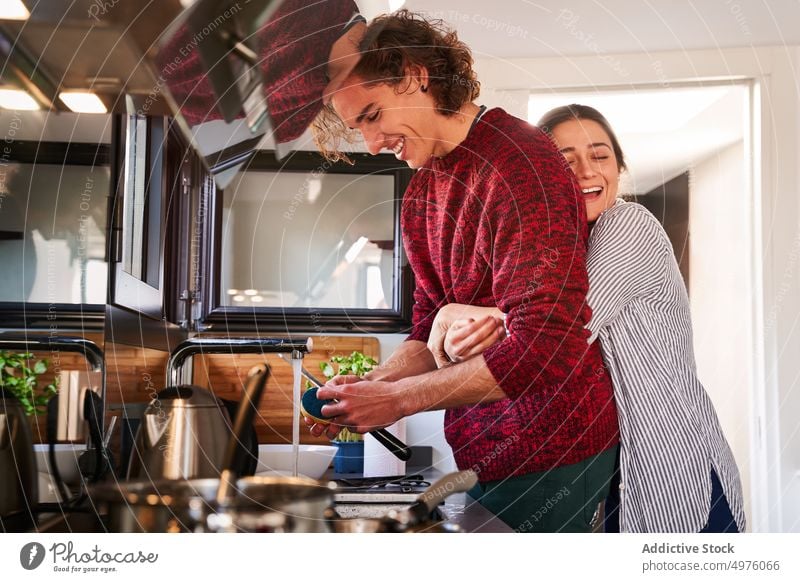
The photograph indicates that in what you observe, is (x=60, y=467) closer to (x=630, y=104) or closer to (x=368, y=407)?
(x=368, y=407)

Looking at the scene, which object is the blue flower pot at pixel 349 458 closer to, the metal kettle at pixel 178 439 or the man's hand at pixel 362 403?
the man's hand at pixel 362 403

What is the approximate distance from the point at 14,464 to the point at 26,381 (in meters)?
0.08

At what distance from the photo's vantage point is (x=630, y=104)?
81 cm

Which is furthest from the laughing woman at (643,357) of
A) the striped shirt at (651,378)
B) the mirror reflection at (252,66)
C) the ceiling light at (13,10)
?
the ceiling light at (13,10)

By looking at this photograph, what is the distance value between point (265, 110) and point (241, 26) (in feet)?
0.28

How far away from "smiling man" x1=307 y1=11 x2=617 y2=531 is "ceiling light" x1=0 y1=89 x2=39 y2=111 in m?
0.28

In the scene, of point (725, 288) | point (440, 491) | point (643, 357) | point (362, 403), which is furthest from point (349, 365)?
point (725, 288)

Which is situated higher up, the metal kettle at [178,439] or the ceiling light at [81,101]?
the ceiling light at [81,101]

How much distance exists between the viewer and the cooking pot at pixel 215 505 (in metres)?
0.67

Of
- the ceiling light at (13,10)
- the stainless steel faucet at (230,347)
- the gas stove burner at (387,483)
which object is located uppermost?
the ceiling light at (13,10)

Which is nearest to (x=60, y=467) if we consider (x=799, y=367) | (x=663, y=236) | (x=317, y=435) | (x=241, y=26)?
(x=317, y=435)

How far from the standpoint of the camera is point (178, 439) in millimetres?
647

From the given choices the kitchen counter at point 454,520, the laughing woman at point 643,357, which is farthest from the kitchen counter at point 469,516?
the laughing woman at point 643,357

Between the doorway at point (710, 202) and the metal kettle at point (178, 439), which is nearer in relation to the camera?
the metal kettle at point (178, 439)
